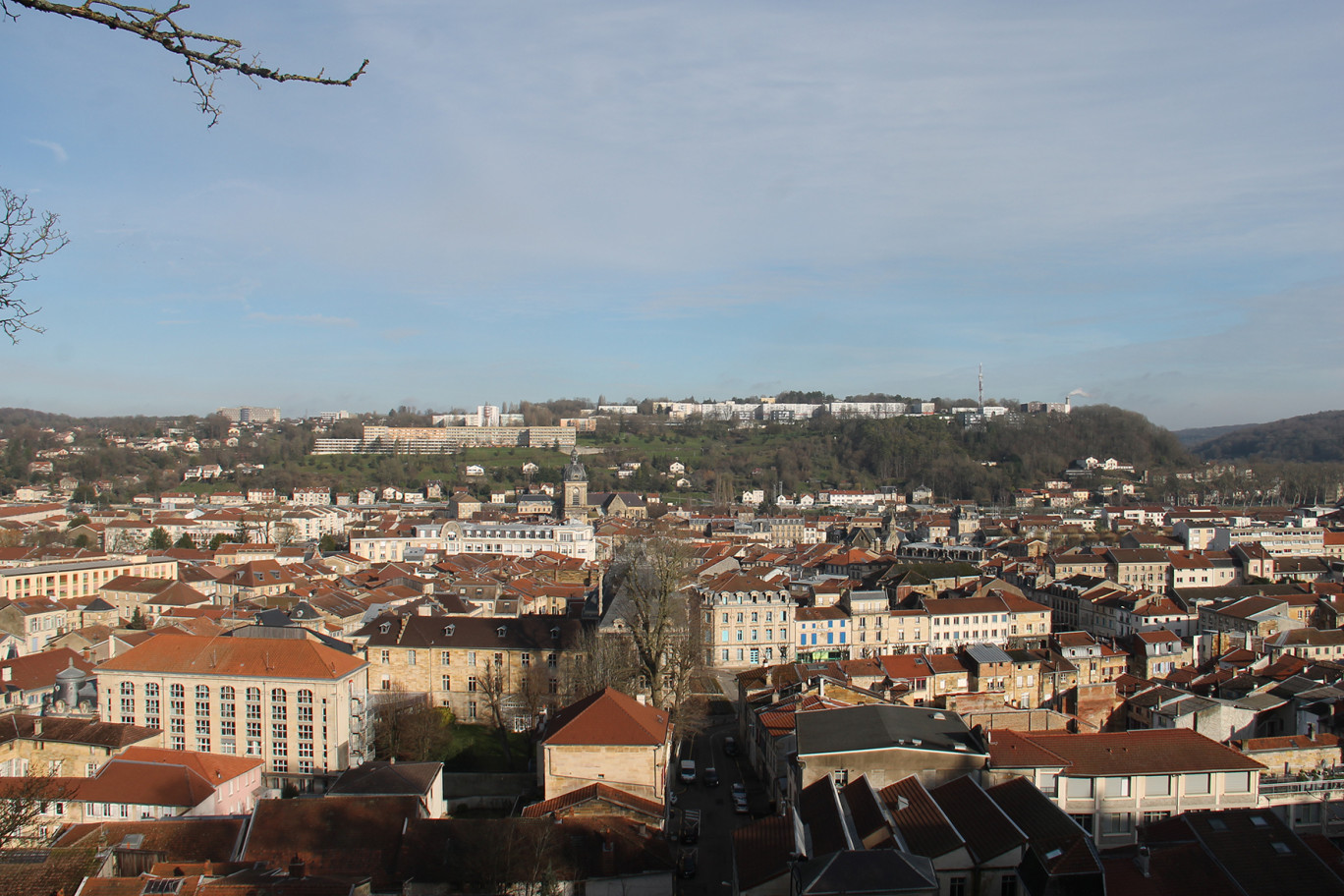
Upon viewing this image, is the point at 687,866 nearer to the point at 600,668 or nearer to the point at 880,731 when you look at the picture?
the point at 880,731

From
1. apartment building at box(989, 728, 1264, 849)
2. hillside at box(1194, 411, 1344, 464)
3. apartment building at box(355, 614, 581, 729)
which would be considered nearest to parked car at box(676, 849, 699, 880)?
apartment building at box(989, 728, 1264, 849)

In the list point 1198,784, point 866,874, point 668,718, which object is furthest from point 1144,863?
point 668,718

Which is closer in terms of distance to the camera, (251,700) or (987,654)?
(251,700)

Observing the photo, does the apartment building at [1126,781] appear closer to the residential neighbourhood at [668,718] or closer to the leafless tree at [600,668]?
the residential neighbourhood at [668,718]

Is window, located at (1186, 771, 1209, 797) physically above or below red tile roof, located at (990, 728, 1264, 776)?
below

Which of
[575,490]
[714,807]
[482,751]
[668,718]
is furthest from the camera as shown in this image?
[575,490]

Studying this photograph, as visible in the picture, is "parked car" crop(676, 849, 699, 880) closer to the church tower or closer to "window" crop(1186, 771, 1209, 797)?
"window" crop(1186, 771, 1209, 797)
